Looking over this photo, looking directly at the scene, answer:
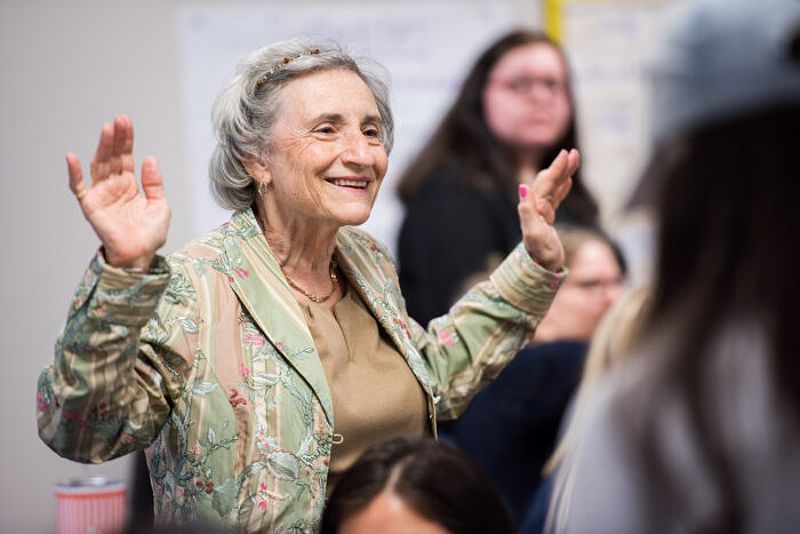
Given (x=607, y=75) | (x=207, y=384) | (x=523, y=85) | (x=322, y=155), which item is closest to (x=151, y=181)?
(x=207, y=384)

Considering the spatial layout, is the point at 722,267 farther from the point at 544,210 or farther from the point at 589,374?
the point at 589,374


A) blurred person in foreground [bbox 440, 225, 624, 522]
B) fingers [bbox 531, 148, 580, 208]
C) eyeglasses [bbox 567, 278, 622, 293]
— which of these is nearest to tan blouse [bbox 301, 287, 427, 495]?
fingers [bbox 531, 148, 580, 208]

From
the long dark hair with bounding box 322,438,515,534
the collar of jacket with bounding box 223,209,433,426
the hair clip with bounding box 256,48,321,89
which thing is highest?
the hair clip with bounding box 256,48,321,89

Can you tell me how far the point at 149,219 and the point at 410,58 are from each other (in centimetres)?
281

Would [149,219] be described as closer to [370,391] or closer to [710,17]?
[370,391]

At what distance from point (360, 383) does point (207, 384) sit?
11.4 inches

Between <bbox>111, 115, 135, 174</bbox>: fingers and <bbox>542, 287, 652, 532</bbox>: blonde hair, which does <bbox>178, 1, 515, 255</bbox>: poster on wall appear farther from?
<bbox>111, 115, 135, 174</bbox>: fingers

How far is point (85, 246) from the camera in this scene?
152 inches

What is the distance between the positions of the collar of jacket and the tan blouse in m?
0.03

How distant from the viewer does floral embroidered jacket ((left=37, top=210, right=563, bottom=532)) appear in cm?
152

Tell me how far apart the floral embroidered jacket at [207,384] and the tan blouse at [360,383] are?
27 mm

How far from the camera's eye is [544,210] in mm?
2096

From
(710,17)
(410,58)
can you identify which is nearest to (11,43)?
(410,58)

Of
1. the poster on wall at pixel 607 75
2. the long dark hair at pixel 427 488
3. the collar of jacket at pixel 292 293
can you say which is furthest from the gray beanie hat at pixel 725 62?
the poster on wall at pixel 607 75
